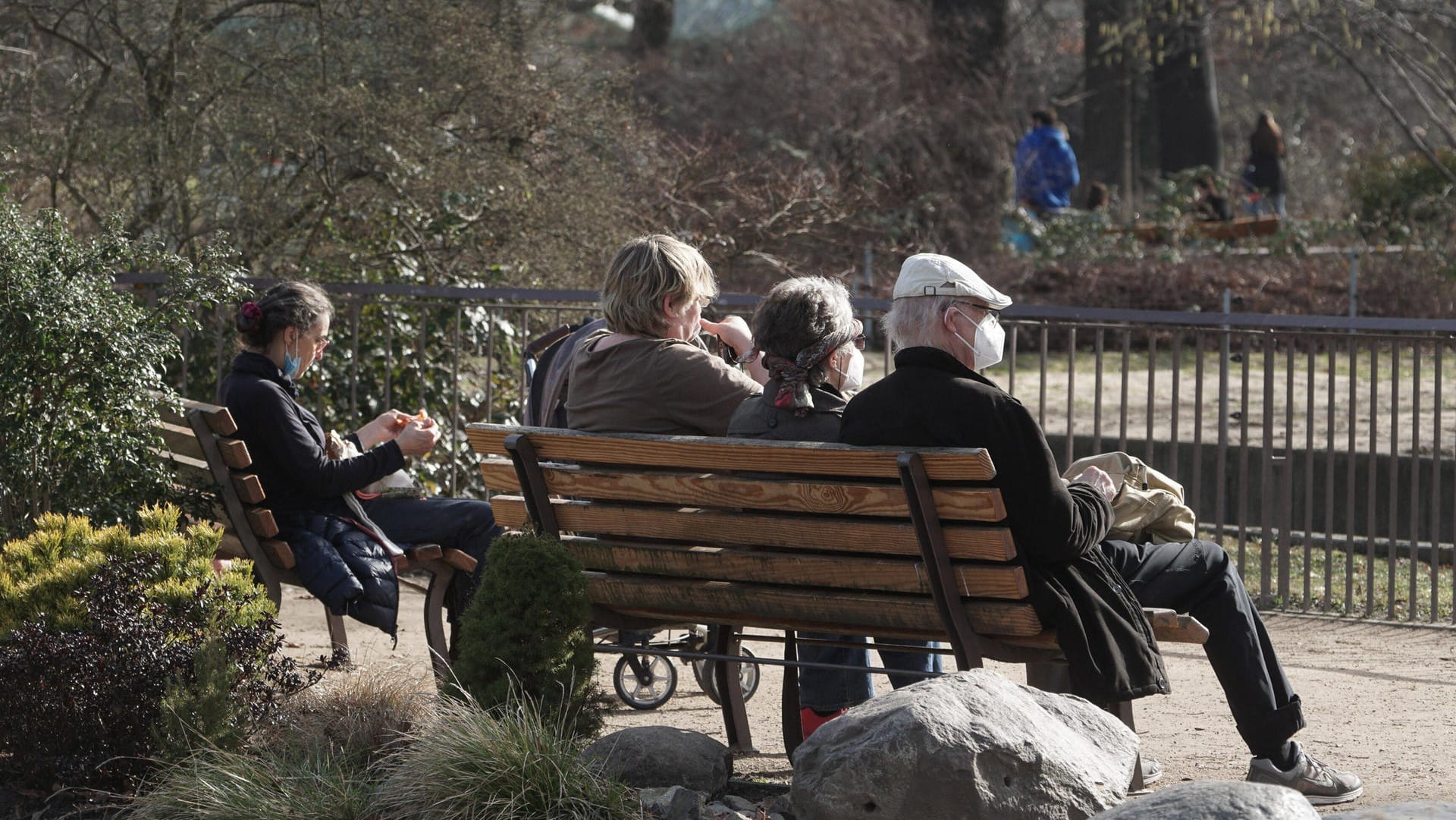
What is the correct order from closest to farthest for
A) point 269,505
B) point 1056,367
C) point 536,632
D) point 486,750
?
point 486,750 < point 536,632 < point 269,505 < point 1056,367

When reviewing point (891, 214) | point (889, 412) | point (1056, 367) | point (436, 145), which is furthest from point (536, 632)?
point (891, 214)

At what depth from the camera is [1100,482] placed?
4.57m

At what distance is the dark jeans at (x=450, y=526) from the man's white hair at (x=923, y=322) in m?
1.87

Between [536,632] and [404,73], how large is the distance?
6.14 m

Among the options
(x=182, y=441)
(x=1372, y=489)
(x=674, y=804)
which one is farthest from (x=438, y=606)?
(x=1372, y=489)

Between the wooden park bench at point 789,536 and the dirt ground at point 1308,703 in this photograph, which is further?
the dirt ground at point 1308,703

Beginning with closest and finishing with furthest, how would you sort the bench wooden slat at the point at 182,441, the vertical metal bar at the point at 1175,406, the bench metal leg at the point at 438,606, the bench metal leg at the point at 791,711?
the bench metal leg at the point at 791,711 < the bench metal leg at the point at 438,606 < the bench wooden slat at the point at 182,441 < the vertical metal bar at the point at 1175,406

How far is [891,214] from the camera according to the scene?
1669cm

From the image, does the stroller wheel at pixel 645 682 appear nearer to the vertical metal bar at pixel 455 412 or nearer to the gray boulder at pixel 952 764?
the gray boulder at pixel 952 764

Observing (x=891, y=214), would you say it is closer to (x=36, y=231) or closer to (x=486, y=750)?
(x=36, y=231)

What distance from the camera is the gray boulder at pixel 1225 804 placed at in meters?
3.13

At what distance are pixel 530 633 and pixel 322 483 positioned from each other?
159 centimetres

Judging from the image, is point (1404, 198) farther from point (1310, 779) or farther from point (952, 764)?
point (952, 764)

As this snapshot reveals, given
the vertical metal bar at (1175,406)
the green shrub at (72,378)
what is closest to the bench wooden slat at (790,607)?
the green shrub at (72,378)
